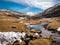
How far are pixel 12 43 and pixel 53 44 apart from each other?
15.7 m

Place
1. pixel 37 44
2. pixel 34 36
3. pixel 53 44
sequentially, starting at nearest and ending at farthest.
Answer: pixel 37 44, pixel 53 44, pixel 34 36

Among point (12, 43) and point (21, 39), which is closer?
point (12, 43)

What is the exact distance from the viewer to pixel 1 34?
55875 millimetres

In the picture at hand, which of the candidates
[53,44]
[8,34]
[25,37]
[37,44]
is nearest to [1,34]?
[8,34]

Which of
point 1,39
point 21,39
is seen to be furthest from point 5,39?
point 21,39

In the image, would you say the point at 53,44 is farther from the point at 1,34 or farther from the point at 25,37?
the point at 1,34

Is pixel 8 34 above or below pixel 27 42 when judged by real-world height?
above

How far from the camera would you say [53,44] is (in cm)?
5697

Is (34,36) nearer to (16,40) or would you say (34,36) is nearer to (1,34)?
(16,40)

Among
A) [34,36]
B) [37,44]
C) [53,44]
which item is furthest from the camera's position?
[34,36]

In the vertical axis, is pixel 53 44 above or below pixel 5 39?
below

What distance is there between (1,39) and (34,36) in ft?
46.7

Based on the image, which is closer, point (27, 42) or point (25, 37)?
point (27, 42)

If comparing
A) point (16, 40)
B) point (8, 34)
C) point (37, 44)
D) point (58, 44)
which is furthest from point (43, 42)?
point (8, 34)
